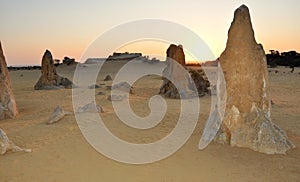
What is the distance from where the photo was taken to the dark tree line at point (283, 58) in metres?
51.4

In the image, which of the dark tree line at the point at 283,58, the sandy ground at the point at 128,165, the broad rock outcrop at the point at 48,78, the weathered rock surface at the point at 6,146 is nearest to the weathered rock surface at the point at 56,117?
the sandy ground at the point at 128,165

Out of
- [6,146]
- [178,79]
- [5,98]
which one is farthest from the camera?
Result: [178,79]

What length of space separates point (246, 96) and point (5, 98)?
709 cm

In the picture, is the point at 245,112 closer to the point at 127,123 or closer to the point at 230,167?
the point at 230,167

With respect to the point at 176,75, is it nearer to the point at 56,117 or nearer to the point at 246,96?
the point at 56,117

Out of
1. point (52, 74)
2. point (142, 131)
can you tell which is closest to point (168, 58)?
point (52, 74)

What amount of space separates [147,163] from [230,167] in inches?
52.9

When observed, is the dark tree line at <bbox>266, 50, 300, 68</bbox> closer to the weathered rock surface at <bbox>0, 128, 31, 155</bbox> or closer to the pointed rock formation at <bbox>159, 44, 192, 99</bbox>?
the pointed rock formation at <bbox>159, 44, 192, 99</bbox>

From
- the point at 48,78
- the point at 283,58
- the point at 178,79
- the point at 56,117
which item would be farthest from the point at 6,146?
the point at 283,58

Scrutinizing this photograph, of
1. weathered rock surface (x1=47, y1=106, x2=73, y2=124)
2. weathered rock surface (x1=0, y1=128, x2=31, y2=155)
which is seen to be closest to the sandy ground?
weathered rock surface (x1=0, y1=128, x2=31, y2=155)

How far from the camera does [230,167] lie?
5.12 metres

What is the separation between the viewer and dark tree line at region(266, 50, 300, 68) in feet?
169

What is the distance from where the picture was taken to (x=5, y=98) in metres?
9.63

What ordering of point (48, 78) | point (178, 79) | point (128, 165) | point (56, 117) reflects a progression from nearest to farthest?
point (128, 165), point (56, 117), point (178, 79), point (48, 78)
